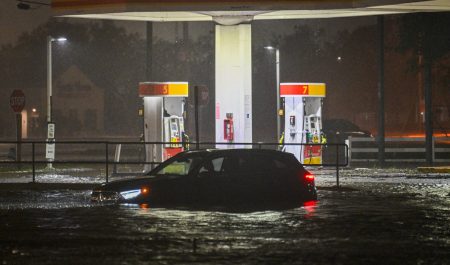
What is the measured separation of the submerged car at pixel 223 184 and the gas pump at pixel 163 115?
43.4 feet

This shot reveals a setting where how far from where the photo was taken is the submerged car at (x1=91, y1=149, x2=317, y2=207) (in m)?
17.8

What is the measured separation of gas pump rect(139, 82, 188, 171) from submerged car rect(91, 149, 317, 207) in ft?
43.4

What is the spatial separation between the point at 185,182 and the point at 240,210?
1.21 meters

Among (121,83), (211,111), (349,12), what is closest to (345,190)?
(349,12)

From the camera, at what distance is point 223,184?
18.0 m

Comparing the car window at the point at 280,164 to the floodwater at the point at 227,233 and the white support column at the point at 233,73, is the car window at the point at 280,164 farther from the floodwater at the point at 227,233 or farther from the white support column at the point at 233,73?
the white support column at the point at 233,73

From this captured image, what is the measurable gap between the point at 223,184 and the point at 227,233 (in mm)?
3775

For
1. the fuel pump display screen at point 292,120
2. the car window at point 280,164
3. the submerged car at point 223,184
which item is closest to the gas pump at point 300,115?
the fuel pump display screen at point 292,120

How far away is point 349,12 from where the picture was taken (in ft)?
107

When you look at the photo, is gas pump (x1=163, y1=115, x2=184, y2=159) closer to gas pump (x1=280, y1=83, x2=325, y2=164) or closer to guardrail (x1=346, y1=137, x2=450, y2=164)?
gas pump (x1=280, y1=83, x2=325, y2=164)

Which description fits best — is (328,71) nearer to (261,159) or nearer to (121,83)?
(121,83)

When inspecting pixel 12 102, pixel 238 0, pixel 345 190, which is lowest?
pixel 345 190

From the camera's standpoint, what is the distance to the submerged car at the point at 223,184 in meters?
17.8

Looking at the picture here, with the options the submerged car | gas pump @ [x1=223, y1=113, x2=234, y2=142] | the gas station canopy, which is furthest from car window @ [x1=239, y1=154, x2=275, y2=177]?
gas pump @ [x1=223, y1=113, x2=234, y2=142]
